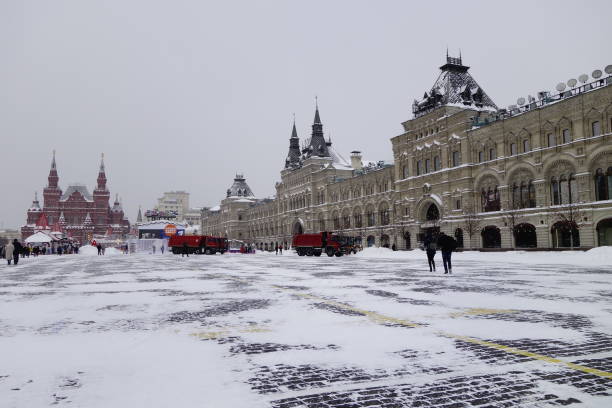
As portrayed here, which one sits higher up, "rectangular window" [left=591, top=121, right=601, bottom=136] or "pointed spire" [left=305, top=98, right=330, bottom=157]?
"pointed spire" [left=305, top=98, right=330, bottom=157]

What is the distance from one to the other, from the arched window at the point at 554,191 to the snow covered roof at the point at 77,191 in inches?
5343

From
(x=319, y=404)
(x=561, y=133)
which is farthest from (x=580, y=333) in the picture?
(x=561, y=133)

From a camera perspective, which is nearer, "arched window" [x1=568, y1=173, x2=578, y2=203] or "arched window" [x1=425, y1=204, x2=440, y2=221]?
"arched window" [x1=568, y1=173, x2=578, y2=203]

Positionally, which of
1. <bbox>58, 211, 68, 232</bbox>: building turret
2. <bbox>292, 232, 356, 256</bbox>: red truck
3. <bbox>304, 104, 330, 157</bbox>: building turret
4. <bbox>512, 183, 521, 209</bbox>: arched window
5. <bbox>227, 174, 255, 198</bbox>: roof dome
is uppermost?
<bbox>304, 104, 330, 157</bbox>: building turret

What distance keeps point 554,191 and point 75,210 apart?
135189mm

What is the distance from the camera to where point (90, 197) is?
143m

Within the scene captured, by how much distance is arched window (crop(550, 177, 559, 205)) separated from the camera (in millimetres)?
37594

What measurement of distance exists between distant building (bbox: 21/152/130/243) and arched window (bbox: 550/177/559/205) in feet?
411

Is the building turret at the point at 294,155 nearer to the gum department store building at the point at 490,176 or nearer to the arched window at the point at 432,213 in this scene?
the gum department store building at the point at 490,176

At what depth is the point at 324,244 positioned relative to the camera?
1545 inches

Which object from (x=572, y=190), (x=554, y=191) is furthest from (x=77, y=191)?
(x=572, y=190)

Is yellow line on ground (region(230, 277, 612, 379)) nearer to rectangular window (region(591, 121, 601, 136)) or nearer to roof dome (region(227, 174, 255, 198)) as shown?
rectangular window (region(591, 121, 601, 136))

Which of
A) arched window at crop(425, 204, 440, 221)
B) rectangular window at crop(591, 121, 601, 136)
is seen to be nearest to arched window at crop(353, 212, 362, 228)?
arched window at crop(425, 204, 440, 221)

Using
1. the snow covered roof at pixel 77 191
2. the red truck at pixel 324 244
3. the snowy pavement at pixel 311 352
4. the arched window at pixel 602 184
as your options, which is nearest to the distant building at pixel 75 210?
the snow covered roof at pixel 77 191
